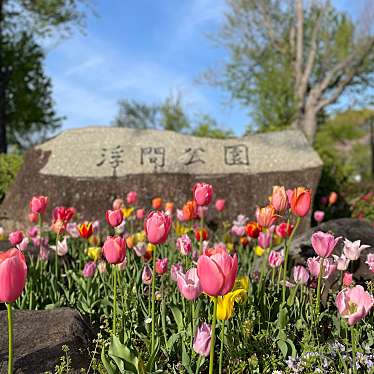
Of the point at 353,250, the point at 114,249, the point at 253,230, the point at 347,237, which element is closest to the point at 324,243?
the point at 353,250

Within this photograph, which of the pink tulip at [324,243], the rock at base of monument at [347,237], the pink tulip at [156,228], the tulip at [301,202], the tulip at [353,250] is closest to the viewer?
the pink tulip at [156,228]

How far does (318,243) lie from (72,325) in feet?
4.17

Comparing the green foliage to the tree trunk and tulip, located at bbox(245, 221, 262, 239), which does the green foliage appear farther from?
tulip, located at bbox(245, 221, 262, 239)

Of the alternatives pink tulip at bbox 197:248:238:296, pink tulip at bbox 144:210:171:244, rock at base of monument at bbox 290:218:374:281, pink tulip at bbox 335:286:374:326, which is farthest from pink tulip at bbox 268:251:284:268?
pink tulip at bbox 197:248:238:296

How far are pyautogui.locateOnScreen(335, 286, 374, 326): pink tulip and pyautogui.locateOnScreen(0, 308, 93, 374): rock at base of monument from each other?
118 cm

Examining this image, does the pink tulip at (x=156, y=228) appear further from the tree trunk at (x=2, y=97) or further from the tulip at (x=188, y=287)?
the tree trunk at (x=2, y=97)

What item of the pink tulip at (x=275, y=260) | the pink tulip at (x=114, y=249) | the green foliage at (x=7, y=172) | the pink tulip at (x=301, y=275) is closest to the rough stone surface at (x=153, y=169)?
the green foliage at (x=7, y=172)

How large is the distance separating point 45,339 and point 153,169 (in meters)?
5.54

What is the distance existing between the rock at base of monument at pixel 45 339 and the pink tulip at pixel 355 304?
118 cm

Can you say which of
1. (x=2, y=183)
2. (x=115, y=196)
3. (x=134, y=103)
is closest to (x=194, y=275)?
(x=115, y=196)

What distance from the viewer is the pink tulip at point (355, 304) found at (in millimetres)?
1864

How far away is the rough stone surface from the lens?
759 cm

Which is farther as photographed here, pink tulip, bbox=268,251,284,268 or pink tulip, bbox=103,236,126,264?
pink tulip, bbox=268,251,284,268

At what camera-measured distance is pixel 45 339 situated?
227 centimetres
